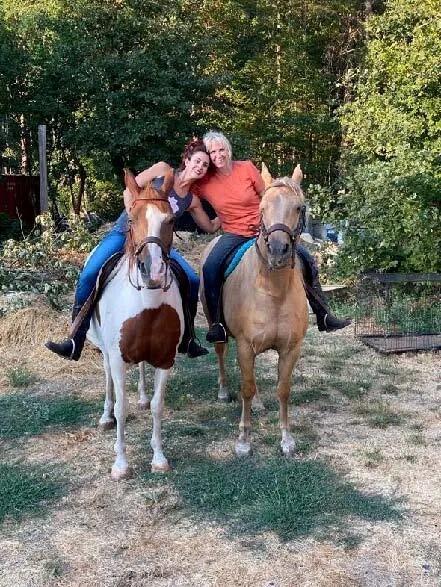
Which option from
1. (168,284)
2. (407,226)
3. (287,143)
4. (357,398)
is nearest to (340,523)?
(168,284)

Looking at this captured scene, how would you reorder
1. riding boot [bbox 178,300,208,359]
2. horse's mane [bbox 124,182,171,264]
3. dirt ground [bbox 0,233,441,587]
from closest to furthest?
dirt ground [bbox 0,233,441,587]
horse's mane [bbox 124,182,171,264]
riding boot [bbox 178,300,208,359]

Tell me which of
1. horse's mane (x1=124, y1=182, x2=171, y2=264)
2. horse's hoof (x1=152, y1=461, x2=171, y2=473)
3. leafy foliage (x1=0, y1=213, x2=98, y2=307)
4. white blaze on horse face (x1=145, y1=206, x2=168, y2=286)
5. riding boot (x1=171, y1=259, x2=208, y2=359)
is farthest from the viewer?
leafy foliage (x1=0, y1=213, x2=98, y2=307)

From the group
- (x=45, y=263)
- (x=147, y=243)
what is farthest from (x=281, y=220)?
(x=45, y=263)

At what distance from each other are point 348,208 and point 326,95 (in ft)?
45.1

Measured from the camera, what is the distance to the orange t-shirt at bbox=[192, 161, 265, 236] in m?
4.48

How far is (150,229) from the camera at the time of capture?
3410 mm

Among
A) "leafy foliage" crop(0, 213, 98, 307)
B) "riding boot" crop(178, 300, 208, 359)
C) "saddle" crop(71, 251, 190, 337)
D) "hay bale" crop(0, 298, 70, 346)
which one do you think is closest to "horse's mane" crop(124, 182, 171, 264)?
"saddle" crop(71, 251, 190, 337)

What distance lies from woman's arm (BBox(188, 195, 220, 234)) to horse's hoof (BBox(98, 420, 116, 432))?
1.63 meters

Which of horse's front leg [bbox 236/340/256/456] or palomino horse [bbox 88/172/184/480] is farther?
horse's front leg [bbox 236/340/256/456]

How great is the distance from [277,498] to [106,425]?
66.9 inches

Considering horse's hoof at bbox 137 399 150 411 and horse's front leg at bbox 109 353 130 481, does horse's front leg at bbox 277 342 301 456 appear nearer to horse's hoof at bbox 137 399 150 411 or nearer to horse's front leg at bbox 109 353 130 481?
horse's front leg at bbox 109 353 130 481

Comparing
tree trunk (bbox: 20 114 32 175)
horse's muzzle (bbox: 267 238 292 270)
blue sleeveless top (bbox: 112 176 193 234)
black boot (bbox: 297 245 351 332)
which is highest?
tree trunk (bbox: 20 114 32 175)

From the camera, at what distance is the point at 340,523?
3.43m

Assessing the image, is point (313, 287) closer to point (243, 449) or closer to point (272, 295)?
point (272, 295)
